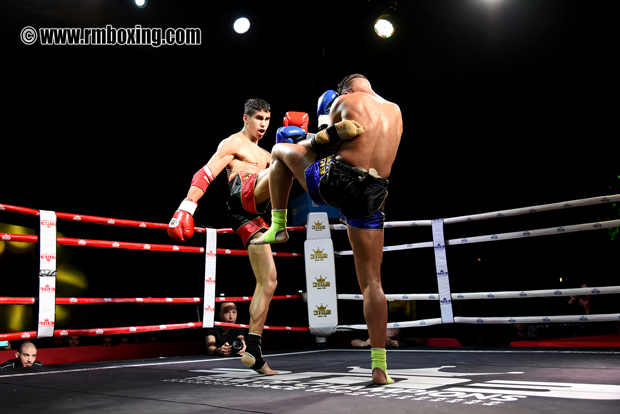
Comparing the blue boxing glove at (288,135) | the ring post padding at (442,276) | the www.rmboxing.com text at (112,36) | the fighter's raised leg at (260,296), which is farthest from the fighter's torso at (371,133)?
the www.rmboxing.com text at (112,36)

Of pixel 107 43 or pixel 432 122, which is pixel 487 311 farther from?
pixel 107 43

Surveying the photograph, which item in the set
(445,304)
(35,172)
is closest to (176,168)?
(35,172)

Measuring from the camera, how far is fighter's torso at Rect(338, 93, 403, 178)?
1.77 meters

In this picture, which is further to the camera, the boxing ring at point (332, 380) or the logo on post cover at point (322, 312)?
the logo on post cover at point (322, 312)

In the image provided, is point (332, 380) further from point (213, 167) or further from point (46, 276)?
point (46, 276)

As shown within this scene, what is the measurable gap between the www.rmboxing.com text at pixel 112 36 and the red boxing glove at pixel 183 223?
366 cm

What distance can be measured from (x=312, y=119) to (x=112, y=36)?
324 centimetres

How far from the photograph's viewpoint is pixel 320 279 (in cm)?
Result: 382

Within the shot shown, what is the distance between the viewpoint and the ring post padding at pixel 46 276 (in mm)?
2727

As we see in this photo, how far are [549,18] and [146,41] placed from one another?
4.61m

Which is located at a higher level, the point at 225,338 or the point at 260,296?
the point at 260,296

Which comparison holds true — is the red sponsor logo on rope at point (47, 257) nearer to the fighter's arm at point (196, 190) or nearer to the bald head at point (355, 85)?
the fighter's arm at point (196, 190)

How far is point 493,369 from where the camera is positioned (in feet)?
6.55

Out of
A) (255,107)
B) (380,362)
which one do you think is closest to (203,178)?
(255,107)
